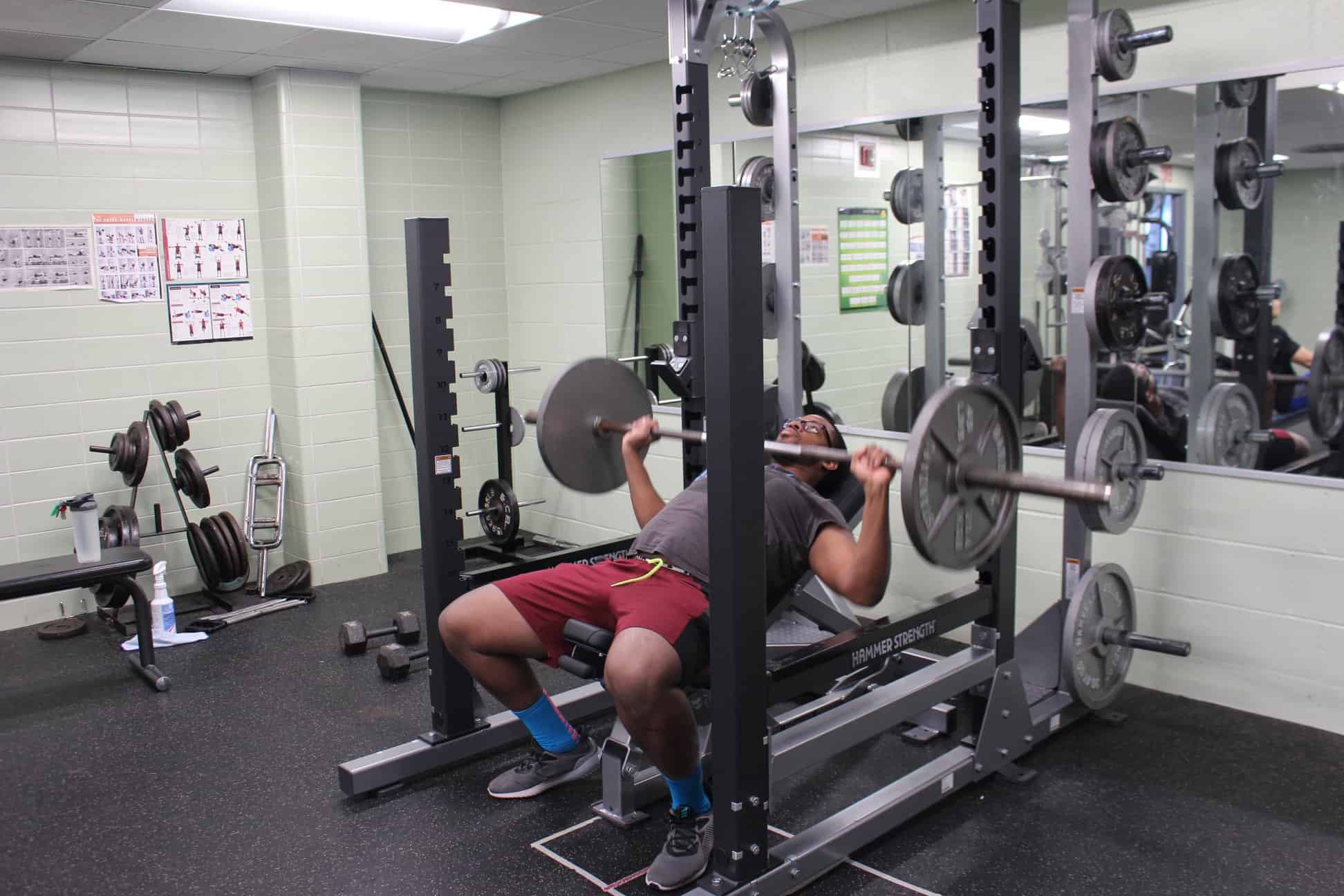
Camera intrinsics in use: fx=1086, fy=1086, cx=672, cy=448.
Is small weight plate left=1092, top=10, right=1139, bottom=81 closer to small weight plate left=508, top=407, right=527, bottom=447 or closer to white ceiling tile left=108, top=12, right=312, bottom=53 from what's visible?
small weight plate left=508, top=407, right=527, bottom=447

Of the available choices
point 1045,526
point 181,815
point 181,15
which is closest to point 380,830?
point 181,815

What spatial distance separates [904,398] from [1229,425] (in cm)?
118

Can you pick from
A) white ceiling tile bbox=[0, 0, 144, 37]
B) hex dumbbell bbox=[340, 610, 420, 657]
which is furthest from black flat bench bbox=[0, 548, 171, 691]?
white ceiling tile bbox=[0, 0, 144, 37]

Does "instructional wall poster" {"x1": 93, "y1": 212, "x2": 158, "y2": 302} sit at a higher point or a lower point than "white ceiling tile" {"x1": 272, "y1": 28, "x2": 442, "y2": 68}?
lower

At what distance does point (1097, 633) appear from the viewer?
3.17m

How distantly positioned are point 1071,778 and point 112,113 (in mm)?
4552

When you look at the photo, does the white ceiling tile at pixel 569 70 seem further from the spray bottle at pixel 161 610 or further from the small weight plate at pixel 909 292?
the spray bottle at pixel 161 610

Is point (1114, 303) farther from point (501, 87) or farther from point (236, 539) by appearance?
point (236, 539)

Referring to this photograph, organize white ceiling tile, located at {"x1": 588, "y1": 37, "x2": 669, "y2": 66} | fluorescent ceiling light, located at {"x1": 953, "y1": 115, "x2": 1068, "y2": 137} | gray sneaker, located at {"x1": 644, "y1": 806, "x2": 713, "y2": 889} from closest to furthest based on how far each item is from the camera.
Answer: gray sneaker, located at {"x1": 644, "y1": 806, "x2": 713, "y2": 889} < fluorescent ceiling light, located at {"x1": 953, "y1": 115, "x2": 1068, "y2": 137} < white ceiling tile, located at {"x1": 588, "y1": 37, "x2": 669, "y2": 66}

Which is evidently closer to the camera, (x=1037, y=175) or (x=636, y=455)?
(x=636, y=455)

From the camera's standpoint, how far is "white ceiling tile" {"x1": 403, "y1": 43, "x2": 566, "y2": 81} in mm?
4496

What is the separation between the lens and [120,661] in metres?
4.13

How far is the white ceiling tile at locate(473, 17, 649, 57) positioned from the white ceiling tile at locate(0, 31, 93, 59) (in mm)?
1518

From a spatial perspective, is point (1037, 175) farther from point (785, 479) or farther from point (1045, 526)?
point (785, 479)
